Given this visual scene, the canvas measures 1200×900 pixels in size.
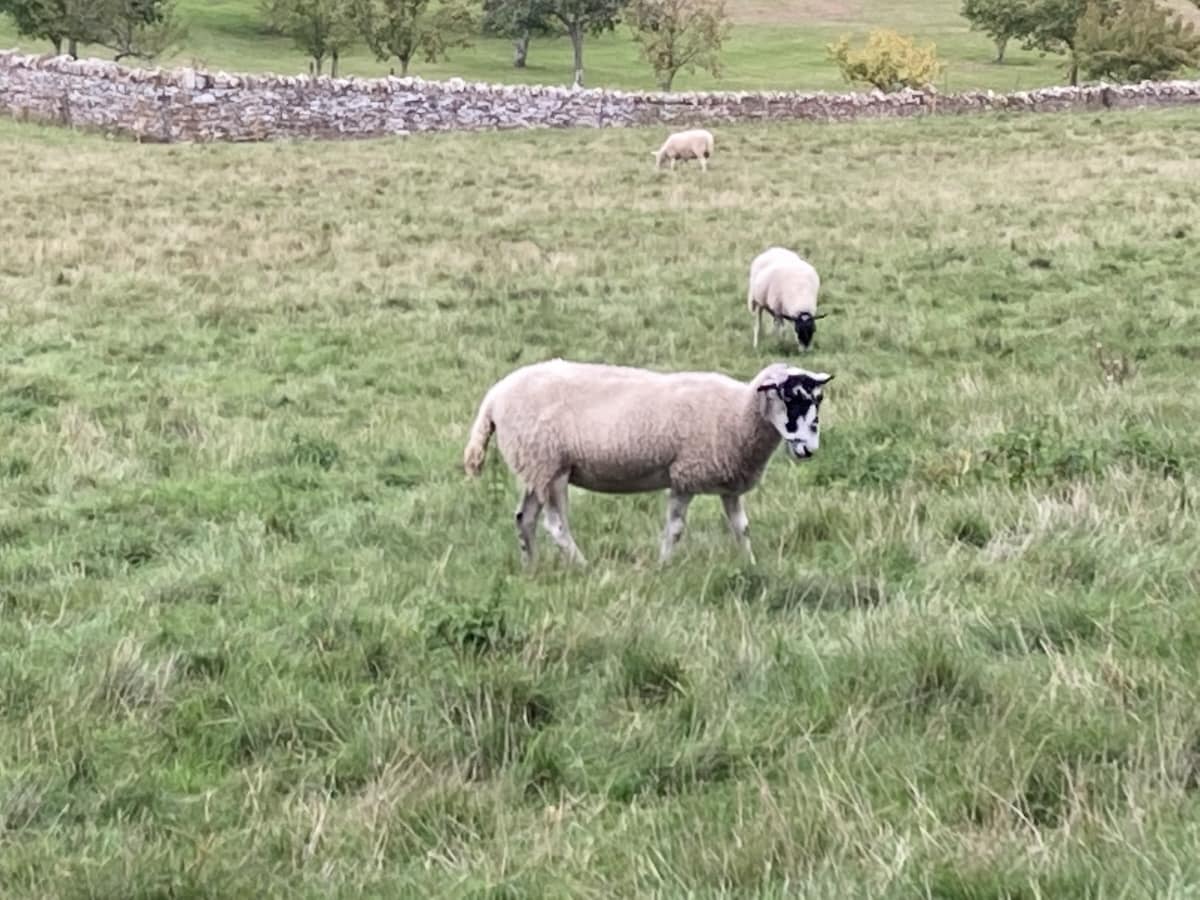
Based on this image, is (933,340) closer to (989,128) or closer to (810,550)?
(810,550)

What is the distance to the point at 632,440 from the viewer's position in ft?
19.9

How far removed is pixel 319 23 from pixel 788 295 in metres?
42.1

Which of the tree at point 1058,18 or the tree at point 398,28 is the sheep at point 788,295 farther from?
the tree at point 1058,18

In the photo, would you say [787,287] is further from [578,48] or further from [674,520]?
[578,48]

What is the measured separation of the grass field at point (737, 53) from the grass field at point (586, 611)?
43.6 meters

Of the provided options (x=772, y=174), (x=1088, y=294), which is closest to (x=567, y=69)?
(x=772, y=174)

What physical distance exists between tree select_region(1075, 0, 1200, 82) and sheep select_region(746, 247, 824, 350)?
140 ft

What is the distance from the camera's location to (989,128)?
29.8m

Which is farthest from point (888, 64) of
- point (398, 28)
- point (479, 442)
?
point (479, 442)

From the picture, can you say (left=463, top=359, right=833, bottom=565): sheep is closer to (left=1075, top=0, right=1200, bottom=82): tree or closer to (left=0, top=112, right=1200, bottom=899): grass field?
(left=0, top=112, right=1200, bottom=899): grass field

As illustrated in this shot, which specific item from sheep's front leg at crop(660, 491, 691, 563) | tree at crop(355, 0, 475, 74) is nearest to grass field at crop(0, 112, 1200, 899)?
sheep's front leg at crop(660, 491, 691, 563)

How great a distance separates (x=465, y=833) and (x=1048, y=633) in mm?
2337

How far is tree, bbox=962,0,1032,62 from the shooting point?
56.3 m

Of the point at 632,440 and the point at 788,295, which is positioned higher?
the point at 632,440
